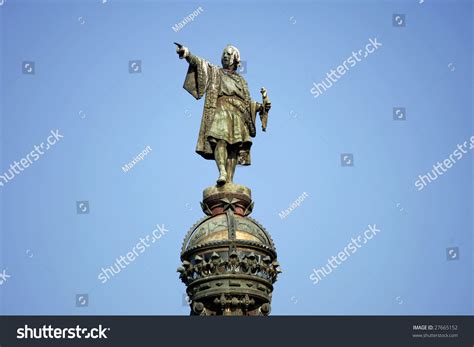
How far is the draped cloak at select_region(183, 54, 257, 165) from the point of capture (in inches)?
1411

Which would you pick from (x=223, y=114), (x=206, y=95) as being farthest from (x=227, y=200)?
(x=206, y=95)

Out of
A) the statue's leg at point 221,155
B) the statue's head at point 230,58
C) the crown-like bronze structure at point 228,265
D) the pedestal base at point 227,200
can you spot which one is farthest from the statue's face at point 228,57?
the crown-like bronze structure at point 228,265

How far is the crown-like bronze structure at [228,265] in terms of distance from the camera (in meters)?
32.2

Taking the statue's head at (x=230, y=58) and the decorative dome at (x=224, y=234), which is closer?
the decorative dome at (x=224, y=234)

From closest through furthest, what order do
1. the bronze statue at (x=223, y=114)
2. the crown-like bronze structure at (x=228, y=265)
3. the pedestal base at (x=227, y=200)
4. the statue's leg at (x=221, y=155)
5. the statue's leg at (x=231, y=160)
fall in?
the crown-like bronze structure at (x=228, y=265)
the pedestal base at (x=227, y=200)
the statue's leg at (x=221, y=155)
the bronze statue at (x=223, y=114)
the statue's leg at (x=231, y=160)

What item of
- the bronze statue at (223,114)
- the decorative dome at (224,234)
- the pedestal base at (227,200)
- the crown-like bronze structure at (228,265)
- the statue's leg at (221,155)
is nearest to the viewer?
the crown-like bronze structure at (228,265)

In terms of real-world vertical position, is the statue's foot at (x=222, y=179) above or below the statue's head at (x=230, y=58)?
below

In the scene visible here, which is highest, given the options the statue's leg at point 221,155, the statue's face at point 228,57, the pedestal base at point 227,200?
the statue's face at point 228,57

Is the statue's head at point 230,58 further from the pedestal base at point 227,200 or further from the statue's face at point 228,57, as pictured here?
the pedestal base at point 227,200
